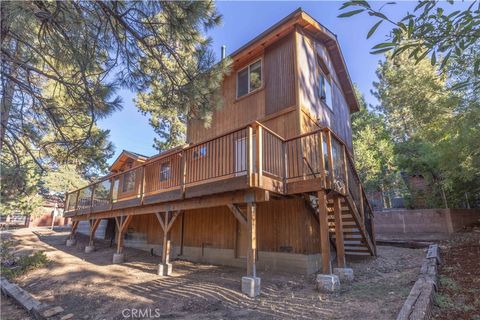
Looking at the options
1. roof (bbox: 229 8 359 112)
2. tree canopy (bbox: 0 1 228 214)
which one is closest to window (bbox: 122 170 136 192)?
tree canopy (bbox: 0 1 228 214)

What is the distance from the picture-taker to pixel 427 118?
8.36 m

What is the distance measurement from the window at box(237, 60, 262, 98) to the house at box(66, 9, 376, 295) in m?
0.04

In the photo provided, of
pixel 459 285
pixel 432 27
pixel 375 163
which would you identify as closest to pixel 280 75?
pixel 459 285

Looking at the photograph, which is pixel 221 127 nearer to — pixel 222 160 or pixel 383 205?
pixel 222 160

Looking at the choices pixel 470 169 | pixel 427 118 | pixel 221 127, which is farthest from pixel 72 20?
pixel 470 169

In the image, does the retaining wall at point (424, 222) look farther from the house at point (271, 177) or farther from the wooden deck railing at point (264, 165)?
the wooden deck railing at point (264, 165)

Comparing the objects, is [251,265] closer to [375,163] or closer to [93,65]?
A: [93,65]

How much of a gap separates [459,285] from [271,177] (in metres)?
3.86

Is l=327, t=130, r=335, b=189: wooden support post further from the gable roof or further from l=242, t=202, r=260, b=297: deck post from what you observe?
the gable roof

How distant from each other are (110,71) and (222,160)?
2964mm

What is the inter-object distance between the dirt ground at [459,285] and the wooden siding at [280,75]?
543cm

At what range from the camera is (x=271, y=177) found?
18.8 feet

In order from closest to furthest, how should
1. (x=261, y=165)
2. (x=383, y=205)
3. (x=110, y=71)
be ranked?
(x=110, y=71) < (x=261, y=165) < (x=383, y=205)

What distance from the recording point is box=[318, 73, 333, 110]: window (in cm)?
972
